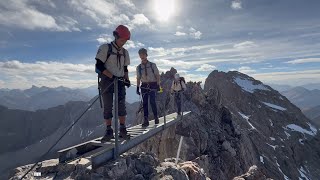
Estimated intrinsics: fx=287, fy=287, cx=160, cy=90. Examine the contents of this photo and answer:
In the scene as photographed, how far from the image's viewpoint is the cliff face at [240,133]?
24.2 m

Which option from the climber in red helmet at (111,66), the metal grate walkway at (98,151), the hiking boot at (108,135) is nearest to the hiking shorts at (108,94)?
the climber in red helmet at (111,66)

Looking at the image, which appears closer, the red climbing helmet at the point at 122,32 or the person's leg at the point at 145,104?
the red climbing helmet at the point at 122,32

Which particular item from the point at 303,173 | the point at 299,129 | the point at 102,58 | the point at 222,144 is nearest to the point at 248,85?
the point at 299,129

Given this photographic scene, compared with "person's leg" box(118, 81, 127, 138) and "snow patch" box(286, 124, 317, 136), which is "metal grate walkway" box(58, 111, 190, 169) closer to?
"person's leg" box(118, 81, 127, 138)

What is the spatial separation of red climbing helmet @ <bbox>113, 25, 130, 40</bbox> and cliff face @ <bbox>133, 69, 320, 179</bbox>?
14665 mm

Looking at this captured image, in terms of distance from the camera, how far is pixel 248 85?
132875mm

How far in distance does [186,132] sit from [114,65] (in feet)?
54.1

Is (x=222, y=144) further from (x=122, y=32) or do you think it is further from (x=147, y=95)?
(x=122, y=32)

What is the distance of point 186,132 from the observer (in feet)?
80.3

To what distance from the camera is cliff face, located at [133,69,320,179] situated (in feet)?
79.3

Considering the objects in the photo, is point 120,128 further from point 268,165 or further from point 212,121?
point 268,165

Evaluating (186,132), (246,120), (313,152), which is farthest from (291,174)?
(186,132)

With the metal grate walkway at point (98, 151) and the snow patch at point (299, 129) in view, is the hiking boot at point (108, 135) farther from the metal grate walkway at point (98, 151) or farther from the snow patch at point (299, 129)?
the snow patch at point (299, 129)

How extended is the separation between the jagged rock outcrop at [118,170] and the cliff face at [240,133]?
1253 centimetres
